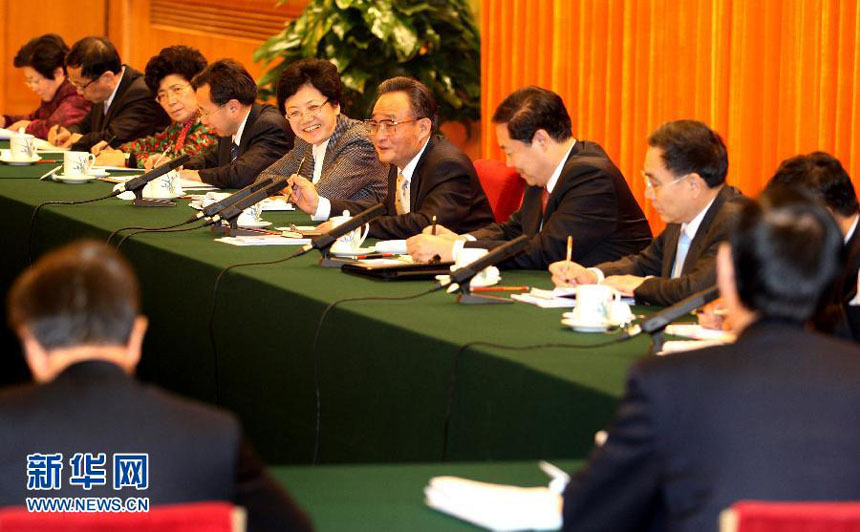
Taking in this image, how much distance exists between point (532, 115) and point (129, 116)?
3.67 m

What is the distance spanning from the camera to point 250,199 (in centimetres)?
405

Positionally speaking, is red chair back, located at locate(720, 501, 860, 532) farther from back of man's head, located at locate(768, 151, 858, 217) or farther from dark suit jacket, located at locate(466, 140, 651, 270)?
dark suit jacket, located at locate(466, 140, 651, 270)

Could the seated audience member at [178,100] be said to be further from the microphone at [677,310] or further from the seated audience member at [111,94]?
the microphone at [677,310]

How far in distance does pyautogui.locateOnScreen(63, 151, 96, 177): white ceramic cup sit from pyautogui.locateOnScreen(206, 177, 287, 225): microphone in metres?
1.73

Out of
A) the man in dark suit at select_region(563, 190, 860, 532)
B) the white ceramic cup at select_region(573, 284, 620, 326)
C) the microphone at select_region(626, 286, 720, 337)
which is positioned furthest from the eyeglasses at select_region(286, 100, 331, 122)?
the man in dark suit at select_region(563, 190, 860, 532)

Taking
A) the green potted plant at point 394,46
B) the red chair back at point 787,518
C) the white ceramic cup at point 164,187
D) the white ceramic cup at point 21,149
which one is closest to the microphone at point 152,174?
the white ceramic cup at point 164,187

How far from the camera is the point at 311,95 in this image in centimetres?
500

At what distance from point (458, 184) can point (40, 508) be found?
10.2ft

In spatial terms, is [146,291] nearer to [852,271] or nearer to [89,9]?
[852,271]

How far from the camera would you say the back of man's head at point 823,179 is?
299 centimetres

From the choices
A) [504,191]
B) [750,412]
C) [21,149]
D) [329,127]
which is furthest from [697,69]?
[750,412]

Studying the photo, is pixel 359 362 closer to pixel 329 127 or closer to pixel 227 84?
pixel 329 127

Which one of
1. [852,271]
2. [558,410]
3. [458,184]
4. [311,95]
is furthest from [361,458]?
[311,95]

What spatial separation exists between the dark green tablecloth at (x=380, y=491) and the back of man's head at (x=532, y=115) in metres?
2.11
